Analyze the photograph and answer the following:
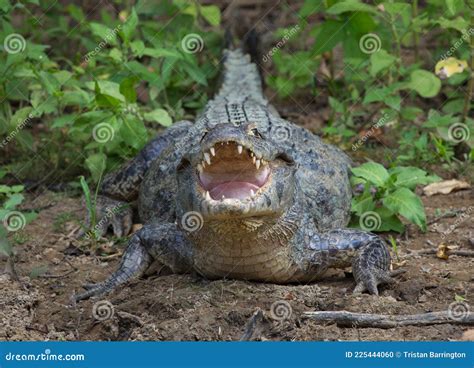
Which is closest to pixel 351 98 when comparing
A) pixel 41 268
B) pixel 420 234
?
pixel 420 234

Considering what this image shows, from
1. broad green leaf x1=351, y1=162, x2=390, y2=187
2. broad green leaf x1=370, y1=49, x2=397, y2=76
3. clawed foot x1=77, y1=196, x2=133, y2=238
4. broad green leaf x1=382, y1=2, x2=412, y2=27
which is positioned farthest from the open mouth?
broad green leaf x1=382, y1=2, x2=412, y2=27

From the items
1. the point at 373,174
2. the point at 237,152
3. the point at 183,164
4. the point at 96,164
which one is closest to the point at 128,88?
the point at 96,164

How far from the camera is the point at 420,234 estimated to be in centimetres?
666

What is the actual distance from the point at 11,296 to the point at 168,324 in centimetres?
127

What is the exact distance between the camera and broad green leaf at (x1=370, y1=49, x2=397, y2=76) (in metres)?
7.48

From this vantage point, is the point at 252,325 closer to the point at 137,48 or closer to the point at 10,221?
the point at 10,221

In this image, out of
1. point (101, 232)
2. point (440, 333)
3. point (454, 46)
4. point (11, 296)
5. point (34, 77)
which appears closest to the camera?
point (440, 333)

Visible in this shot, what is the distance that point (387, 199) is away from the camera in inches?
250

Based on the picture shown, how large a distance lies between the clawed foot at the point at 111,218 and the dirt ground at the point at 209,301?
0.50 metres

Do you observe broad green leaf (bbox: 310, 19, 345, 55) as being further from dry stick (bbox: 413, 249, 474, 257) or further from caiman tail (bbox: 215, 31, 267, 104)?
dry stick (bbox: 413, 249, 474, 257)

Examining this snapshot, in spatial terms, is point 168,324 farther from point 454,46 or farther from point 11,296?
point 454,46

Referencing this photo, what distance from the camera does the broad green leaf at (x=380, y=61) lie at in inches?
294

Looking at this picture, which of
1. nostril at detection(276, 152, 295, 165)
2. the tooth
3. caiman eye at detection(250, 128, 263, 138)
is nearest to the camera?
the tooth

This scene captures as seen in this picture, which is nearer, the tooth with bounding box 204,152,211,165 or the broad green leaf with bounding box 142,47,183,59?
the tooth with bounding box 204,152,211,165
